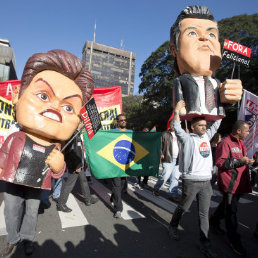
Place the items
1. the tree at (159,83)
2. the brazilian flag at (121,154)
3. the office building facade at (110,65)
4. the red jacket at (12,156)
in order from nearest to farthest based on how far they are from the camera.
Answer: the red jacket at (12,156) < the brazilian flag at (121,154) < the tree at (159,83) < the office building facade at (110,65)

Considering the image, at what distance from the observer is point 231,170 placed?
2824 millimetres

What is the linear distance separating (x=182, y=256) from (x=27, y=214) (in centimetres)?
190

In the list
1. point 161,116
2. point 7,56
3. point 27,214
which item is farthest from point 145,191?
point 7,56

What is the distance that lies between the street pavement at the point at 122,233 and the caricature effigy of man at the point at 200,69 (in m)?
1.69

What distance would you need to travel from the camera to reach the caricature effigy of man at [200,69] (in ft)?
8.68

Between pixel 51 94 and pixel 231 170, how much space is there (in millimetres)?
2484

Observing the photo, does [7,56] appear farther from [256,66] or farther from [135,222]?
[135,222]

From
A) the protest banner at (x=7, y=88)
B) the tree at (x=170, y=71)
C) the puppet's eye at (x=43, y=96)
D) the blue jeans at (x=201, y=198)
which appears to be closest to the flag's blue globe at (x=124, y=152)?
the blue jeans at (x=201, y=198)

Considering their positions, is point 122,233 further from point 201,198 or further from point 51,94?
point 51,94

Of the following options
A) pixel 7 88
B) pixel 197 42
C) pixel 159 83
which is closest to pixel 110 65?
pixel 159 83

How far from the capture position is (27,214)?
8.10ft

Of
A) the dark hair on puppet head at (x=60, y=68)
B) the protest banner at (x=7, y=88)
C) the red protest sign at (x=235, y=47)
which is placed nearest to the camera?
the dark hair on puppet head at (x=60, y=68)

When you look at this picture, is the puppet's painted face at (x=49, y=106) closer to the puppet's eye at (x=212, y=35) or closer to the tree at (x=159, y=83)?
the puppet's eye at (x=212, y=35)

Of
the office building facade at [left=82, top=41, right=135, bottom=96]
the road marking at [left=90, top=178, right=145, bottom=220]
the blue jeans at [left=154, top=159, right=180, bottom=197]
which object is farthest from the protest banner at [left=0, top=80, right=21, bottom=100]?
the office building facade at [left=82, top=41, right=135, bottom=96]
